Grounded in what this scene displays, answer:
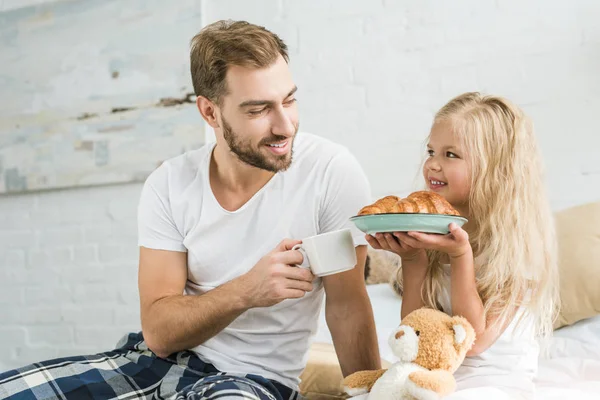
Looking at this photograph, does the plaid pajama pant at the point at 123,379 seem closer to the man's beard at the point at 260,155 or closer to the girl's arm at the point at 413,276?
the girl's arm at the point at 413,276

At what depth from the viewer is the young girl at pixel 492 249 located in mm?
1160

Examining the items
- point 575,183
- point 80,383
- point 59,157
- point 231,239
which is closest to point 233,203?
point 231,239

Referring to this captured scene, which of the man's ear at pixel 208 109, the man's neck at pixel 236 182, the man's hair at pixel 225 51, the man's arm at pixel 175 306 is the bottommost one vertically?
the man's arm at pixel 175 306

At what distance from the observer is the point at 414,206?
1.07 metres

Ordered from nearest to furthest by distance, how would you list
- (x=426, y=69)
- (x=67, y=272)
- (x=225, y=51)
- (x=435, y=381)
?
1. (x=435, y=381)
2. (x=225, y=51)
3. (x=426, y=69)
4. (x=67, y=272)

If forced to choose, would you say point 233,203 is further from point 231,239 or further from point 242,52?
point 242,52

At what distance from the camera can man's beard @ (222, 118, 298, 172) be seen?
143 cm

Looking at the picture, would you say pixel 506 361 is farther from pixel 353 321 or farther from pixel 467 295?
pixel 353 321

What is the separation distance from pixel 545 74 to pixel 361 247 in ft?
4.19

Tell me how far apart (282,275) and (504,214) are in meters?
0.45

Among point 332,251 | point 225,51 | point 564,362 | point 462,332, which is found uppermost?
point 225,51

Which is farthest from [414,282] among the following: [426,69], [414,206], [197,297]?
[426,69]

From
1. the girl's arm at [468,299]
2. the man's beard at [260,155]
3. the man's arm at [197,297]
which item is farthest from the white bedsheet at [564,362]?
the man's beard at [260,155]

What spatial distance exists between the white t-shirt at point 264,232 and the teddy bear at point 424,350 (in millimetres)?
353
